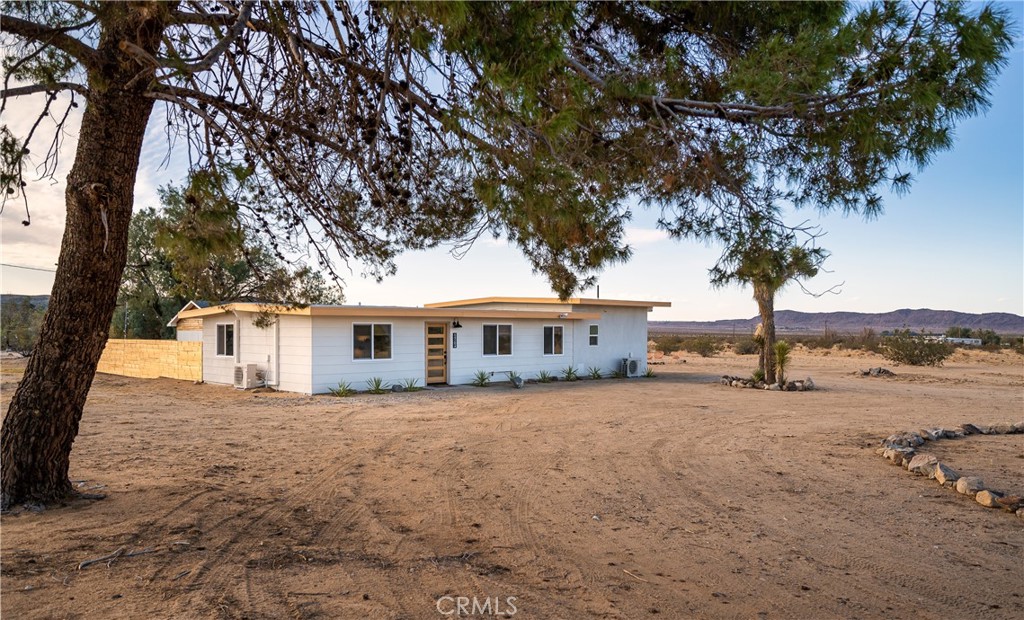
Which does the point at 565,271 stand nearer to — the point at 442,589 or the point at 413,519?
the point at 413,519

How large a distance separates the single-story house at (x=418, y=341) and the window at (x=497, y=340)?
0.11 ft

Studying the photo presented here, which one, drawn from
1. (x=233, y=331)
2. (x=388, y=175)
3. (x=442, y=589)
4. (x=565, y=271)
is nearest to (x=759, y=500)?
(x=565, y=271)

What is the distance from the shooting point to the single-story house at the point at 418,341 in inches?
661

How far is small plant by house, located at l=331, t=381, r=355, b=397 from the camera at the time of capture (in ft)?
53.5

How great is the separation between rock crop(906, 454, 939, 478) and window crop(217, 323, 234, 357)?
1754 centimetres

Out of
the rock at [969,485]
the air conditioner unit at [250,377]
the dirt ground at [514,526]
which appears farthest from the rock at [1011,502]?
the air conditioner unit at [250,377]

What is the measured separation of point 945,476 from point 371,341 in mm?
13819

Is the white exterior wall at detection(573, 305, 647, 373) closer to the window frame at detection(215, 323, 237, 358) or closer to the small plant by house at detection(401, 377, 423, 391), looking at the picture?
the small plant by house at detection(401, 377, 423, 391)

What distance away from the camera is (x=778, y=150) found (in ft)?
17.9

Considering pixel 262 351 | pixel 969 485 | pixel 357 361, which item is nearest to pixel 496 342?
pixel 357 361

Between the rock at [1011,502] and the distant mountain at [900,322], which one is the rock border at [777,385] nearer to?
the rock at [1011,502]

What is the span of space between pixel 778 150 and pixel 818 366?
27.7 meters

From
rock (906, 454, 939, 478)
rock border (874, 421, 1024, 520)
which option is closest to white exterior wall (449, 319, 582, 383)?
rock border (874, 421, 1024, 520)

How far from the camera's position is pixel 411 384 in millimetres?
18078
